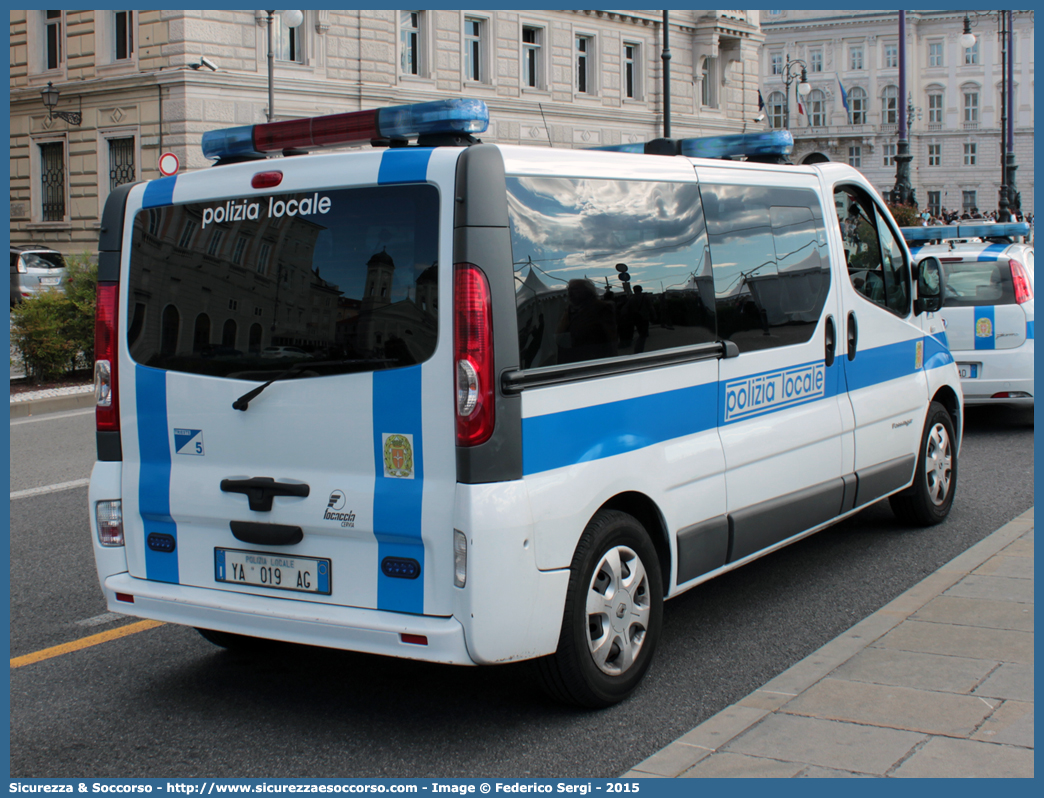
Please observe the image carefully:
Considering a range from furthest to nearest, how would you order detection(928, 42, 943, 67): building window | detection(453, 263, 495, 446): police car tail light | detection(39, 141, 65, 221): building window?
detection(928, 42, 943, 67): building window < detection(39, 141, 65, 221): building window < detection(453, 263, 495, 446): police car tail light

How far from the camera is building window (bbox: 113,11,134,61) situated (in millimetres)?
29989

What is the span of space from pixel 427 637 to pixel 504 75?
113 ft

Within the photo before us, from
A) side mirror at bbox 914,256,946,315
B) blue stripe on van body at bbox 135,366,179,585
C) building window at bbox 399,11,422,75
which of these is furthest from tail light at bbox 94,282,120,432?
building window at bbox 399,11,422,75

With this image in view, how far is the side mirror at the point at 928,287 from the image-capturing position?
6.62 m

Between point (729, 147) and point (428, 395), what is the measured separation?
2326 millimetres

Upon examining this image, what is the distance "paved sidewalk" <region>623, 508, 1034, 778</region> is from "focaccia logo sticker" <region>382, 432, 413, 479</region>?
3.88 feet

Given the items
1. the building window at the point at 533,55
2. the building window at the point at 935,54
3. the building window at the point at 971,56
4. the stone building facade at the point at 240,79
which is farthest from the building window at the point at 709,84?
the building window at the point at 971,56

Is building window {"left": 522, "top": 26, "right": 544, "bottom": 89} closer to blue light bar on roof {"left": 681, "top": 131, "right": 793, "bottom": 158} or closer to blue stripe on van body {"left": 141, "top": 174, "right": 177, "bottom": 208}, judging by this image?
blue light bar on roof {"left": 681, "top": 131, "right": 793, "bottom": 158}

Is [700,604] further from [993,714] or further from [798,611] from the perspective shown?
[993,714]

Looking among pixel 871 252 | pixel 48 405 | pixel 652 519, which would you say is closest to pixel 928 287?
pixel 871 252

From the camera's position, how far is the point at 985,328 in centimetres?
1057

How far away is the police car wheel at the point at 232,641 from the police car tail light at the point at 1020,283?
8108 millimetres

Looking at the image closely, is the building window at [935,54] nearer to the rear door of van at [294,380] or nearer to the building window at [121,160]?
the building window at [121,160]

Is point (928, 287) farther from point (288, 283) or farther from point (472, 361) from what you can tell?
point (288, 283)
